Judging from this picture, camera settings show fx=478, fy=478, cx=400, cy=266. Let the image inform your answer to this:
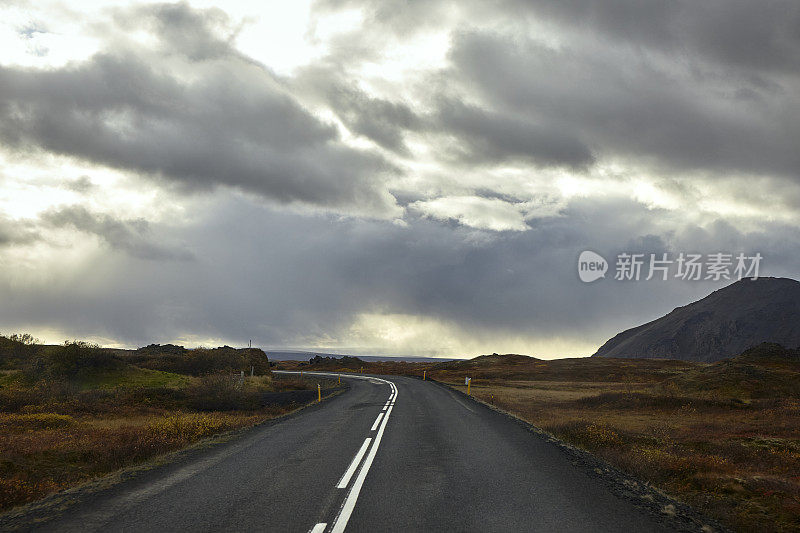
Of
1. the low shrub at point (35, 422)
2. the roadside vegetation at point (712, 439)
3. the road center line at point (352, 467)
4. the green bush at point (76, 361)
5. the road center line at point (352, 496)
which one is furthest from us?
the green bush at point (76, 361)

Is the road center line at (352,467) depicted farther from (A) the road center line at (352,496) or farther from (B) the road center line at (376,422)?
(B) the road center line at (376,422)

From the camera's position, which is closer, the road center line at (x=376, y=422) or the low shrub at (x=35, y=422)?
the road center line at (x=376, y=422)

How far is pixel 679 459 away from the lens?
11.0 metres

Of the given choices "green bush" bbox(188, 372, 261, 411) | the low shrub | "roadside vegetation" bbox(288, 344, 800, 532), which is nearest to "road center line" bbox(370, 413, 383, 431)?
"roadside vegetation" bbox(288, 344, 800, 532)

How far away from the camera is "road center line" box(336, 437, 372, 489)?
26.7 ft

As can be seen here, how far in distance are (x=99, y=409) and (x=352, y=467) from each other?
20655 millimetres

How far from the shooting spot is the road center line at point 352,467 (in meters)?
8.15

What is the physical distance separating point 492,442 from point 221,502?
7815 millimetres

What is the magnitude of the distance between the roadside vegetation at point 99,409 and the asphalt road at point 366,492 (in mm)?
2383

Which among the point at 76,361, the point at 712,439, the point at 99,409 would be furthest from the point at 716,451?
the point at 76,361

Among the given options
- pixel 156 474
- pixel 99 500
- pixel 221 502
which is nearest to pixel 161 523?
pixel 221 502

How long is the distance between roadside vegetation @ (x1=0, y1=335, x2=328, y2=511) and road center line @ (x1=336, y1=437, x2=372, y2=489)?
5.07 meters

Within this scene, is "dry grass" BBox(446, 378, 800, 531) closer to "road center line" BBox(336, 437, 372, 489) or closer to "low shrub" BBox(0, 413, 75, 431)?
"road center line" BBox(336, 437, 372, 489)

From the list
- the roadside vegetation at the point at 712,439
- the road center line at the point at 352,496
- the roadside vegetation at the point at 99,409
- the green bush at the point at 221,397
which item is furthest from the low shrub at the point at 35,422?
the roadside vegetation at the point at 712,439
